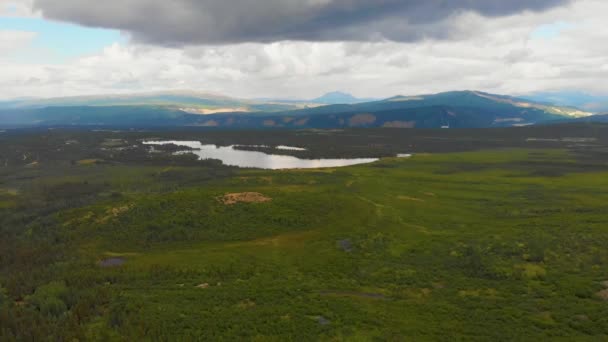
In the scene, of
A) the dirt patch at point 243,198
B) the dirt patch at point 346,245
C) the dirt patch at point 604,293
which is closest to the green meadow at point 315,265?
the dirt patch at point 604,293

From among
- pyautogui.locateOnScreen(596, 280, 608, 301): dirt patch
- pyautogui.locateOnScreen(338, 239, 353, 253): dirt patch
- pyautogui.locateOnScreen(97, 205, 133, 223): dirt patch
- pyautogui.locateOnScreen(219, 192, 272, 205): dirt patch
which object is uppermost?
pyautogui.locateOnScreen(219, 192, 272, 205): dirt patch

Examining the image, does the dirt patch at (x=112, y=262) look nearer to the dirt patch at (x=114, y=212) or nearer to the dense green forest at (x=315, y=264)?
the dense green forest at (x=315, y=264)

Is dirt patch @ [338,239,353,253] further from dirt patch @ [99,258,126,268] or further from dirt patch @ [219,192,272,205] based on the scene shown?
dirt patch @ [99,258,126,268]

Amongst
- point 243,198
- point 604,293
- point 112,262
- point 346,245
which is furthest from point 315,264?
point 243,198

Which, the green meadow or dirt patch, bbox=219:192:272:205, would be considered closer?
the green meadow

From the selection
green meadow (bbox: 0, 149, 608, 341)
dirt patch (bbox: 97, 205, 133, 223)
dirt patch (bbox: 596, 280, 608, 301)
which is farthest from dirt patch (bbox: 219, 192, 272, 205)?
dirt patch (bbox: 596, 280, 608, 301)

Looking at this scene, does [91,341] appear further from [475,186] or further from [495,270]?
[475,186]

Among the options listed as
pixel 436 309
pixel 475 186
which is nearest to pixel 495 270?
pixel 436 309

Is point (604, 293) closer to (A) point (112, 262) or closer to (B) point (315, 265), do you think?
(B) point (315, 265)
